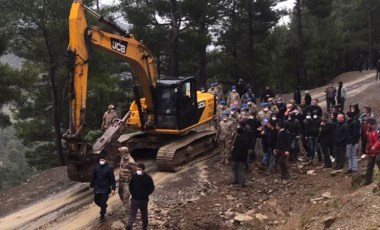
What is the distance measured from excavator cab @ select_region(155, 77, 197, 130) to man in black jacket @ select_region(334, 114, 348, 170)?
520 cm

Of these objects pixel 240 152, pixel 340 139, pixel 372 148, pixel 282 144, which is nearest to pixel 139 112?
pixel 240 152

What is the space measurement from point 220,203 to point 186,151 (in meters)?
3.85

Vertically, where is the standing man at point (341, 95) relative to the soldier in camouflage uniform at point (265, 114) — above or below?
above

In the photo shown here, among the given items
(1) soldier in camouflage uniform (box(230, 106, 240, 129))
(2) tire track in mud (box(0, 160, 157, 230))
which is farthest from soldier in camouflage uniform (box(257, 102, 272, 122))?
(2) tire track in mud (box(0, 160, 157, 230))

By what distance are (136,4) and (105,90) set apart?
6044mm

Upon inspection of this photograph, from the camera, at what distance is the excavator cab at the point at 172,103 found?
16953 millimetres

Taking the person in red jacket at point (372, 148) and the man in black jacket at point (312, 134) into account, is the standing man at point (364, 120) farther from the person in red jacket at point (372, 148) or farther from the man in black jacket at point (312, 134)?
the man in black jacket at point (312, 134)

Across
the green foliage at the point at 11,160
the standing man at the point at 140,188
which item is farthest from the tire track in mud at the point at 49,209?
the green foliage at the point at 11,160

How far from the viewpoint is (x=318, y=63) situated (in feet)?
150

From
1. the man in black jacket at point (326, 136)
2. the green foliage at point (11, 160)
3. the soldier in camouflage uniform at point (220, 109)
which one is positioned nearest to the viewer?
the man in black jacket at point (326, 136)

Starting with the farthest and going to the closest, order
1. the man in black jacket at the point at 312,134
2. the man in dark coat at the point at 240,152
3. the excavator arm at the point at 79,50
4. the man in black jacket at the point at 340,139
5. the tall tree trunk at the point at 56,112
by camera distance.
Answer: the tall tree trunk at the point at 56,112, the man in black jacket at the point at 312,134, the man in black jacket at the point at 340,139, the man in dark coat at the point at 240,152, the excavator arm at the point at 79,50

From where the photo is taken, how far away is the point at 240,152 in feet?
46.4

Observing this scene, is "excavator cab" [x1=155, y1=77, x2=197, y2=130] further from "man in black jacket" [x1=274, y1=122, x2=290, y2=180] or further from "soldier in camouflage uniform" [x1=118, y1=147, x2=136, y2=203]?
"soldier in camouflage uniform" [x1=118, y1=147, x2=136, y2=203]

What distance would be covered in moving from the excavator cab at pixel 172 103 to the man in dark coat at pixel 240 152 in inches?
130
